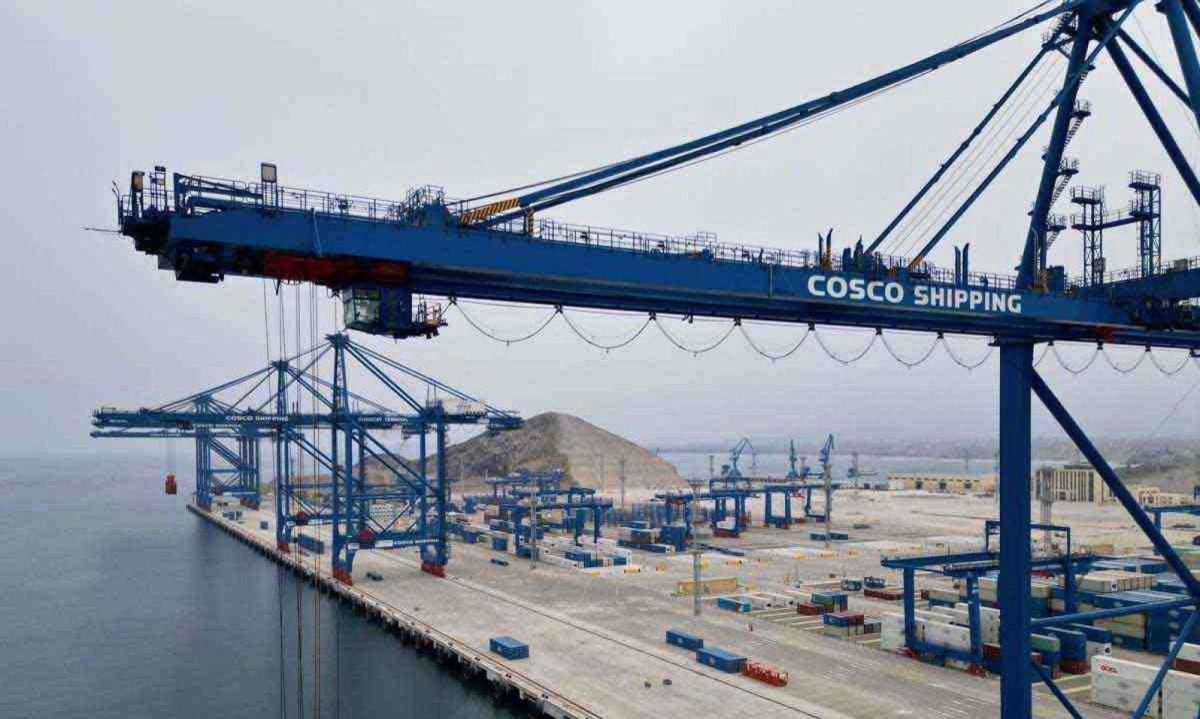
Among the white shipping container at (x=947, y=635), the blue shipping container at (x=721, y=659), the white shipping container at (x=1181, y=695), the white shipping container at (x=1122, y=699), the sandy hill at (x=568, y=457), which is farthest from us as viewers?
the sandy hill at (x=568, y=457)

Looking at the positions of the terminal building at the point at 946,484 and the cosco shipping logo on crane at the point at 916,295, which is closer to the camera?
the cosco shipping logo on crane at the point at 916,295

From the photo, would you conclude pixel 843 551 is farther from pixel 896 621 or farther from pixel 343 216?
pixel 343 216

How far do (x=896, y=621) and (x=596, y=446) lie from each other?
150705 mm

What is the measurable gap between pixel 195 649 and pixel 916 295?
1869 inches

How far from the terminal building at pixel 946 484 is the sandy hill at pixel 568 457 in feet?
158

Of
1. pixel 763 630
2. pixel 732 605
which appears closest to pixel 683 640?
pixel 763 630

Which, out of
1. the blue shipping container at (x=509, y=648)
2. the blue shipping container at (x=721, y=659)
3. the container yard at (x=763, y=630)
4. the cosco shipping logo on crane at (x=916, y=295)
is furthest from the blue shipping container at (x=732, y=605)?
the cosco shipping logo on crane at (x=916, y=295)

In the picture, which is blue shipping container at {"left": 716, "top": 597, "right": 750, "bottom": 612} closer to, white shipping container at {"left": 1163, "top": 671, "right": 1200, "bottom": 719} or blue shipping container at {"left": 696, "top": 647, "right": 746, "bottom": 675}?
blue shipping container at {"left": 696, "top": 647, "right": 746, "bottom": 675}

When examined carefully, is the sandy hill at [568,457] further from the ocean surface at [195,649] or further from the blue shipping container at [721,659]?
the blue shipping container at [721,659]

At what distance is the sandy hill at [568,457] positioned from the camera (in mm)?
178375

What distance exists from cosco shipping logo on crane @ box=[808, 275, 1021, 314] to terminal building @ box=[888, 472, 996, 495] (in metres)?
154

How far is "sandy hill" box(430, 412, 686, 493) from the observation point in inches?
7023

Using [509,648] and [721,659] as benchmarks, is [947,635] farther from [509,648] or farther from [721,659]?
[509,648]

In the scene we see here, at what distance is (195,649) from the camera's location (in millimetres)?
50188
